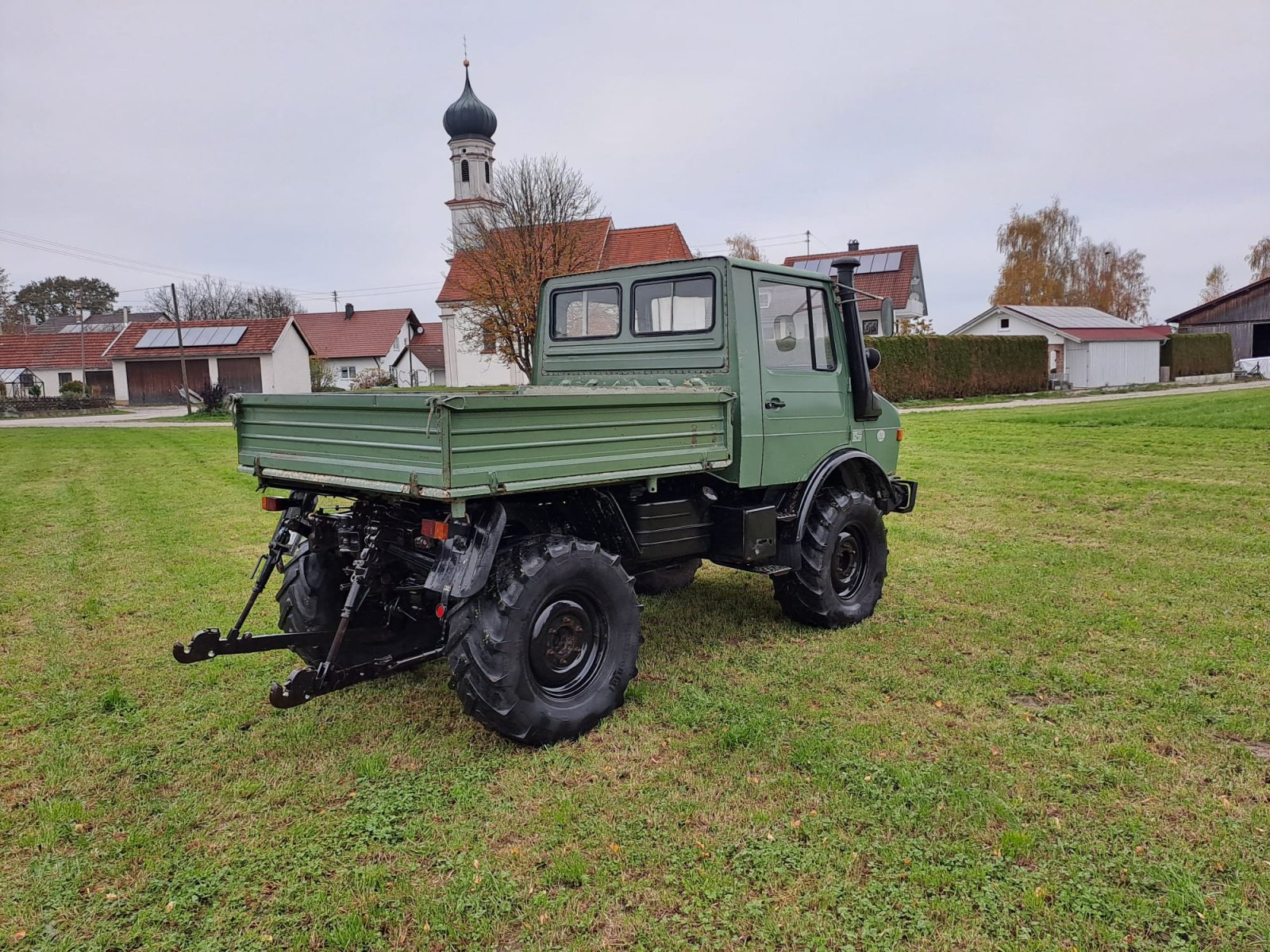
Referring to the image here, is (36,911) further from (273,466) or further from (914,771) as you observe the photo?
(914,771)

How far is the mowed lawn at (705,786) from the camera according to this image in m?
2.76

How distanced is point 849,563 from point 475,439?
322 cm

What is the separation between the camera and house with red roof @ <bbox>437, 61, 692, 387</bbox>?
111 ft

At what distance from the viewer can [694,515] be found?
4.93 meters

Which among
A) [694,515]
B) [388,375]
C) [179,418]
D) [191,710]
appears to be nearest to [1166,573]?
[694,515]

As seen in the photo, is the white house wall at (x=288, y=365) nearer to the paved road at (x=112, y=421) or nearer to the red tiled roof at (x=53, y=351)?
the paved road at (x=112, y=421)

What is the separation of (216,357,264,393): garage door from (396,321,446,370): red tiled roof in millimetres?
14475

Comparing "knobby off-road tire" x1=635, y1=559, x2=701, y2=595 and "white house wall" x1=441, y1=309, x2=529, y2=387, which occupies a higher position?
"white house wall" x1=441, y1=309, x2=529, y2=387

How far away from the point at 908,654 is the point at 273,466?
370 cm

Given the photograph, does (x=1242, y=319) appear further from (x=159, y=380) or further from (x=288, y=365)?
(x=159, y=380)

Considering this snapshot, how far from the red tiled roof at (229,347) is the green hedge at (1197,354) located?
1703 inches

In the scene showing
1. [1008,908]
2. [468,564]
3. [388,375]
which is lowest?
[1008,908]

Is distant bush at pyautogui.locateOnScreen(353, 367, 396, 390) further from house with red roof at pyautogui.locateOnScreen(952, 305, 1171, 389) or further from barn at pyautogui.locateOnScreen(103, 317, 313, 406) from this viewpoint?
house with red roof at pyautogui.locateOnScreen(952, 305, 1171, 389)

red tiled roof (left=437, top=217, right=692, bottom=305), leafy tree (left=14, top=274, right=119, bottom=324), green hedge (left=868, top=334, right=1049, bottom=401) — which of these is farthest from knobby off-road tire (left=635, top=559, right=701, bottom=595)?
leafy tree (left=14, top=274, right=119, bottom=324)
